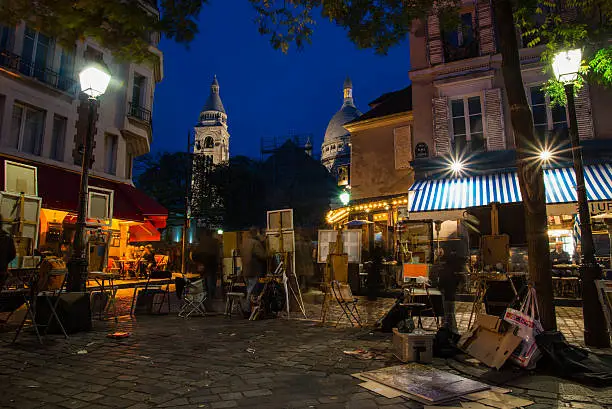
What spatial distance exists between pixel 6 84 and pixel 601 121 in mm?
19422

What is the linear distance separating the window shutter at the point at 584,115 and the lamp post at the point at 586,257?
7.47 meters

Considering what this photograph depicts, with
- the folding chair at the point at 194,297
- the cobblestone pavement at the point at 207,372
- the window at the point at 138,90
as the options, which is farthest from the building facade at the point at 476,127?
the window at the point at 138,90

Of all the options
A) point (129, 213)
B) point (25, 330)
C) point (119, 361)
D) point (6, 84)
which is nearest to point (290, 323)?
point (119, 361)

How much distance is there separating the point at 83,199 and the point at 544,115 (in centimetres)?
1381

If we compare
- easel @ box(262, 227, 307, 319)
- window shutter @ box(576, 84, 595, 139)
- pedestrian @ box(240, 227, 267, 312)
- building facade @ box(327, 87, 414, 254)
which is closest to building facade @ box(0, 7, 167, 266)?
pedestrian @ box(240, 227, 267, 312)

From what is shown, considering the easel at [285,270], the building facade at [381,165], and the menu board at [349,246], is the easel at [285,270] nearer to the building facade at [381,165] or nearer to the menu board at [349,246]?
the menu board at [349,246]

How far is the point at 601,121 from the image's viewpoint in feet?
40.5

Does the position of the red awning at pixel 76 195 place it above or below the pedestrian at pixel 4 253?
above

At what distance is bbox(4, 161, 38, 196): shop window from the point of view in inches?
355

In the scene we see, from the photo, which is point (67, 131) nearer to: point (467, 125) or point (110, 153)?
point (110, 153)

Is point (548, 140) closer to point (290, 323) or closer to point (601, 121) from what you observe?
point (601, 121)

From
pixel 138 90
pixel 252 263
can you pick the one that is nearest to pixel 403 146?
pixel 252 263

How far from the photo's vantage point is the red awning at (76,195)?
1270 cm

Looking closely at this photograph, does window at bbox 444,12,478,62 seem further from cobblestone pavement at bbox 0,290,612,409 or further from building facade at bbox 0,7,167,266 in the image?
cobblestone pavement at bbox 0,290,612,409
